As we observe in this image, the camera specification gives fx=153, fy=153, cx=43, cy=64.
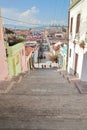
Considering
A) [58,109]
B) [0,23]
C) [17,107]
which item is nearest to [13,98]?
[17,107]

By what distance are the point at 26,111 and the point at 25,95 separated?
1493 mm

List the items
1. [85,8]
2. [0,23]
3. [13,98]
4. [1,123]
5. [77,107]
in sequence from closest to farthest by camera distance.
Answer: [1,123] < [77,107] < [13,98] < [85,8] < [0,23]

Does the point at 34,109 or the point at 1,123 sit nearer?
the point at 1,123

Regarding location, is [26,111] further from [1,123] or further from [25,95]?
[25,95]

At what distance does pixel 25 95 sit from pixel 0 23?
6.22 metres

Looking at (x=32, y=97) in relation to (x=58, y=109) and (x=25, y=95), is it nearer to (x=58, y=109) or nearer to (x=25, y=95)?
(x=25, y=95)

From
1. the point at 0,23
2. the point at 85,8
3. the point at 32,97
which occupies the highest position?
the point at 85,8

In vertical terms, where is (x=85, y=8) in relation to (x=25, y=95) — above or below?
above

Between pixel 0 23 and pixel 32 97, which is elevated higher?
pixel 0 23

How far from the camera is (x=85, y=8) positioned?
944 centimetres

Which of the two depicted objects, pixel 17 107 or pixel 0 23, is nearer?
pixel 17 107

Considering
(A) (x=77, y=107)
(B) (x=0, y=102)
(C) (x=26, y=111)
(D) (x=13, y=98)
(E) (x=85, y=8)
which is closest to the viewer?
(C) (x=26, y=111)

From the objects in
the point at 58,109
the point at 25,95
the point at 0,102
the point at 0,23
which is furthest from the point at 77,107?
the point at 0,23

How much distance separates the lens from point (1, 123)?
370 cm
